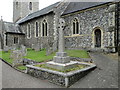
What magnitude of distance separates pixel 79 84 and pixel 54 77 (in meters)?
1.27

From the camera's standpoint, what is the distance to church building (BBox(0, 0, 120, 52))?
11.1 m

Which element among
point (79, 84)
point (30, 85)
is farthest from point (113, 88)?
point (30, 85)

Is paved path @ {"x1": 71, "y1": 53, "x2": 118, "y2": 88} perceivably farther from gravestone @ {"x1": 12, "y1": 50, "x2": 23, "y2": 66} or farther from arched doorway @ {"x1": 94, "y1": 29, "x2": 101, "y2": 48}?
arched doorway @ {"x1": 94, "y1": 29, "x2": 101, "y2": 48}

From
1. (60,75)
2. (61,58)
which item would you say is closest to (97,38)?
(61,58)

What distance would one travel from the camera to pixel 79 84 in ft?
15.4

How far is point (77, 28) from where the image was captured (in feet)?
48.2

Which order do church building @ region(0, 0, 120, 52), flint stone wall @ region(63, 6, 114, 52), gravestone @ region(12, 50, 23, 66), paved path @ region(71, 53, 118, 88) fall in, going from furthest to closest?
flint stone wall @ region(63, 6, 114, 52)
church building @ region(0, 0, 120, 52)
gravestone @ region(12, 50, 23, 66)
paved path @ region(71, 53, 118, 88)

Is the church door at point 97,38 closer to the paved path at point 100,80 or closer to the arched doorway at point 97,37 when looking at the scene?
the arched doorway at point 97,37

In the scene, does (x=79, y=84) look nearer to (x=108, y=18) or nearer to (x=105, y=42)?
(x=105, y=42)

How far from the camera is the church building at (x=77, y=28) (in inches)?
437

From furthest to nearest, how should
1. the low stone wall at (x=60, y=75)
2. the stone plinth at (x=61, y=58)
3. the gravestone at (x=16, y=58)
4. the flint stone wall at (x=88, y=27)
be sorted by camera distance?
the flint stone wall at (x=88, y=27)
the gravestone at (x=16, y=58)
the stone plinth at (x=61, y=58)
the low stone wall at (x=60, y=75)

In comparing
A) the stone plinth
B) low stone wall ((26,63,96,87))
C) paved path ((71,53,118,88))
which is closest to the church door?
low stone wall ((26,63,96,87))

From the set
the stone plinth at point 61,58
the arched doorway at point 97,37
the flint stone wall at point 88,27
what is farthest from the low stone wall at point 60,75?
the arched doorway at point 97,37

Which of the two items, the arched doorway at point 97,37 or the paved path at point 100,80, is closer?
the paved path at point 100,80
